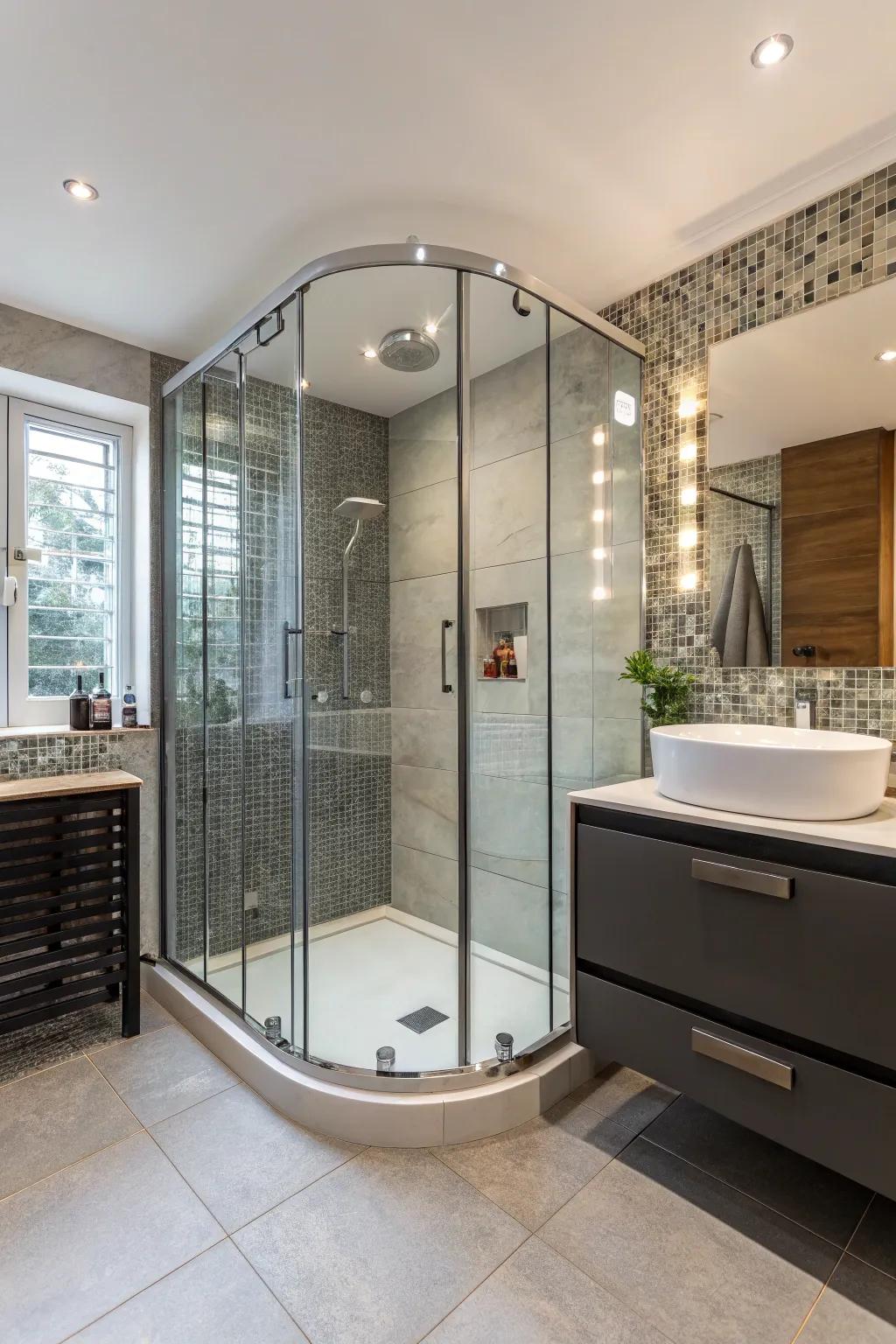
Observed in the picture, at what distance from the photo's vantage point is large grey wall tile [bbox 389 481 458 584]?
182 cm

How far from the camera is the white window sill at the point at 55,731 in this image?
2.34m

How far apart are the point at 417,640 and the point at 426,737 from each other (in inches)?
10.8

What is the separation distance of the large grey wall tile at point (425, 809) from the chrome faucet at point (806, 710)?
36.8 inches

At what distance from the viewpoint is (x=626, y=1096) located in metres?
1.87

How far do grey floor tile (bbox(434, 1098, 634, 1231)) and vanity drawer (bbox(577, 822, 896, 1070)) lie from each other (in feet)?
1.52

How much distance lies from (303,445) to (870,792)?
5.35 ft

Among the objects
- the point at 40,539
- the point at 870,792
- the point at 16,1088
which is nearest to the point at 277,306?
the point at 40,539

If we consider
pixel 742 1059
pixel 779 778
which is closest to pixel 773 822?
pixel 779 778

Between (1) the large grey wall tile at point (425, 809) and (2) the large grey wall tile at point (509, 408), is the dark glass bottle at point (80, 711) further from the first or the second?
(2) the large grey wall tile at point (509, 408)

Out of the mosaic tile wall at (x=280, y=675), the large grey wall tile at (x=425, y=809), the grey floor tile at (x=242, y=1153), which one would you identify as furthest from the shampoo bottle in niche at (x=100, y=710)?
the grey floor tile at (x=242, y=1153)

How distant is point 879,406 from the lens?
66.3 inches

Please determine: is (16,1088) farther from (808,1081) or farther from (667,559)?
(667,559)

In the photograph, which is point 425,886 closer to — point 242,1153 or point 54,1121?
point 242,1153

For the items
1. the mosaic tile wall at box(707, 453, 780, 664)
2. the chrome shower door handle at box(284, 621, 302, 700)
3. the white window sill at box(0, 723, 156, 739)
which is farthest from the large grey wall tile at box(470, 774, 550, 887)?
the white window sill at box(0, 723, 156, 739)
